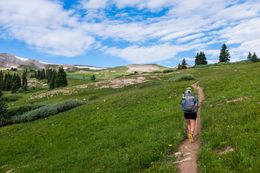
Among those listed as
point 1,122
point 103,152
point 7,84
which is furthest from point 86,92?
point 7,84

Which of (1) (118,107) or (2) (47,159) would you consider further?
(1) (118,107)

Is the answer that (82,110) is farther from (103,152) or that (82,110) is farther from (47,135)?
(103,152)

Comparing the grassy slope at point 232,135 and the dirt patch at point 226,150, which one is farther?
the dirt patch at point 226,150

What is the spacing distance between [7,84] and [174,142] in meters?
166

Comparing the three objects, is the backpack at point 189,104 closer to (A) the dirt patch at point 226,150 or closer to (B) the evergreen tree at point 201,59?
(A) the dirt patch at point 226,150

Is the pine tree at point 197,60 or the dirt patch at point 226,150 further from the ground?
the pine tree at point 197,60

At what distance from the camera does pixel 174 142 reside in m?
18.8

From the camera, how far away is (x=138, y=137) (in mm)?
21844

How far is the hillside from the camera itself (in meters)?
15.6

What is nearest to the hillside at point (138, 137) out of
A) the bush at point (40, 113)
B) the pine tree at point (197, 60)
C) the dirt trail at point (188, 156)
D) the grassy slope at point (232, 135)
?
the grassy slope at point (232, 135)

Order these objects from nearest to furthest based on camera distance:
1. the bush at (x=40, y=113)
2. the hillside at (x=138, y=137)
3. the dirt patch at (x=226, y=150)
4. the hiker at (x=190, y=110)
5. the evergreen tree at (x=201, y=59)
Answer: the dirt patch at (x=226, y=150)
the hillside at (x=138, y=137)
the hiker at (x=190, y=110)
the bush at (x=40, y=113)
the evergreen tree at (x=201, y=59)

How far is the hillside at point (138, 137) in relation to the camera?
15578 millimetres

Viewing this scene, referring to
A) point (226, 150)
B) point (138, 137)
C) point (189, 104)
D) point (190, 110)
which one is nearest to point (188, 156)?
point (226, 150)

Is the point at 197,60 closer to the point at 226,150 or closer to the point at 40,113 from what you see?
the point at 40,113
